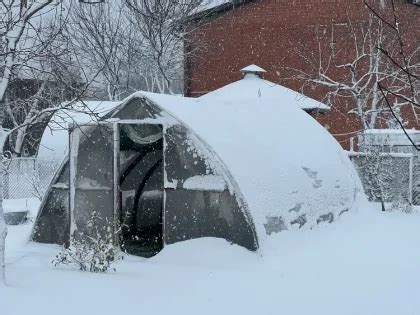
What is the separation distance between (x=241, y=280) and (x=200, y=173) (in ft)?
6.54

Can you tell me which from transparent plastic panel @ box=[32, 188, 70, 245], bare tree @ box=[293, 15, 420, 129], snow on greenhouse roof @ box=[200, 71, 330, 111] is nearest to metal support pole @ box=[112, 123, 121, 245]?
transparent plastic panel @ box=[32, 188, 70, 245]

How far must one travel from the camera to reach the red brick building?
23.6 m

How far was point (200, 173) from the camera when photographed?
27.8 feet

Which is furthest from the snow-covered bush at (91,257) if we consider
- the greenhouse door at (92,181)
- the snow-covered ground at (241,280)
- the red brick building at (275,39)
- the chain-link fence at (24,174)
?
the red brick building at (275,39)

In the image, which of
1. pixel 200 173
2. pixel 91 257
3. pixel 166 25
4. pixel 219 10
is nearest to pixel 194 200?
pixel 200 173

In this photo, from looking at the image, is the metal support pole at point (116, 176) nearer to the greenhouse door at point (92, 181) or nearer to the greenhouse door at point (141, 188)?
the greenhouse door at point (92, 181)

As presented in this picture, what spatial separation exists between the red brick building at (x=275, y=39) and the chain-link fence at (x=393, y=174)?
808cm

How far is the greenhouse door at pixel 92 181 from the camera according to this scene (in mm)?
9273

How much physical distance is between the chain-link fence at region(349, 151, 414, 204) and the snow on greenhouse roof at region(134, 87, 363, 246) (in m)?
2.28

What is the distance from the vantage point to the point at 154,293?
6480mm

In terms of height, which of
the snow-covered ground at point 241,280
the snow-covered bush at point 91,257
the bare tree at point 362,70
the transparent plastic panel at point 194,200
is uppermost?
the bare tree at point 362,70

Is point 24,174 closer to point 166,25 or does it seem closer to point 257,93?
point 257,93

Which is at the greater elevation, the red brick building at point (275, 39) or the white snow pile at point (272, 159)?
the red brick building at point (275, 39)

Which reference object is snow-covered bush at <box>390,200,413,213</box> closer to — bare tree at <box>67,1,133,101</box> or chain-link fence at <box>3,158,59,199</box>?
chain-link fence at <box>3,158,59,199</box>
